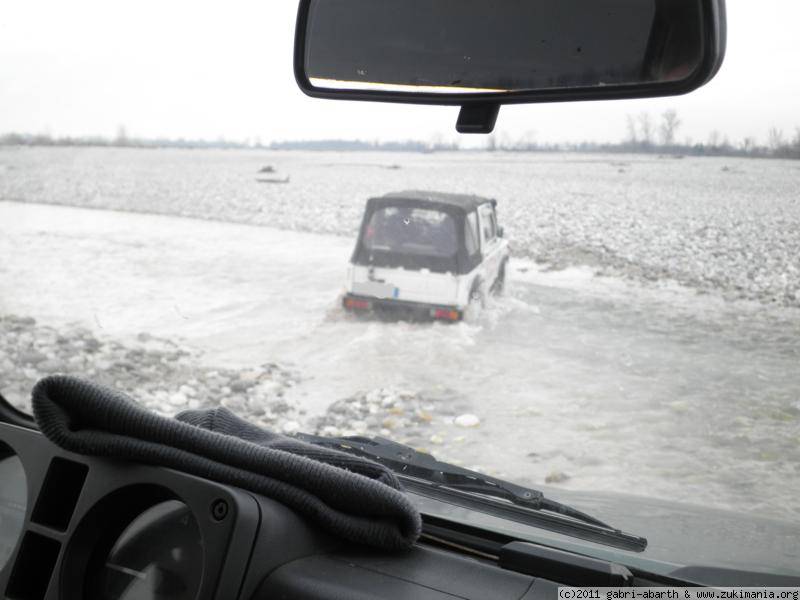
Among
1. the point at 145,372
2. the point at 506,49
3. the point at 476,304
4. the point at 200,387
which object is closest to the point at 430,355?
the point at 476,304

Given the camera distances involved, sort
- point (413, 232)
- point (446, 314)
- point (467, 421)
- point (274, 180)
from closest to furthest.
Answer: point (467, 421)
point (413, 232)
point (446, 314)
point (274, 180)

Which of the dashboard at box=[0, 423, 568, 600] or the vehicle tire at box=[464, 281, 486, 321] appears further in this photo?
the vehicle tire at box=[464, 281, 486, 321]

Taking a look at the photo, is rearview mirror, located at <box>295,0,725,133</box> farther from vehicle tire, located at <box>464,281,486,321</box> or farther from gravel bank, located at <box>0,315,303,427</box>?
gravel bank, located at <box>0,315,303,427</box>

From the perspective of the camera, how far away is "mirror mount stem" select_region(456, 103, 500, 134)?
1.53 m

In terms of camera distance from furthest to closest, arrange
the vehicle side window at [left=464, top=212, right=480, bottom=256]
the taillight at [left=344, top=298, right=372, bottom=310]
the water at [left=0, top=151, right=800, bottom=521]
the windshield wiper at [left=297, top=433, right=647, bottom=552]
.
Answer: the taillight at [left=344, top=298, right=372, bottom=310] < the vehicle side window at [left=464, top=212, right=480, bottom=256] < the water at [left=0, top=151, right=800, bottom=521] < the windshield wiper at [left=297, top=433, right=647, bottom=552]

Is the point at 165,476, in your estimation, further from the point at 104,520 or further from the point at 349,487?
the point at 349,487

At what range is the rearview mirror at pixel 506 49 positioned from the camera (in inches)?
53.9

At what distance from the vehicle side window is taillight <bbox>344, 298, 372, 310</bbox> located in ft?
2.08

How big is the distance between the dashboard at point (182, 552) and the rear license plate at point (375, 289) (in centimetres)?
172

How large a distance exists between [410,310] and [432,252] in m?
0.31

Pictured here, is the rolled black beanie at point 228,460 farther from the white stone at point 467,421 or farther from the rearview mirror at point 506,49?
the white stone at point 467,421

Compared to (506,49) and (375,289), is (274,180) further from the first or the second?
(506,49)

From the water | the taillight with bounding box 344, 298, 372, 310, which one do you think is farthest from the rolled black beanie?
the taillight with bounding box 344, 298, 372, 310

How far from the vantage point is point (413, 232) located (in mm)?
3143
